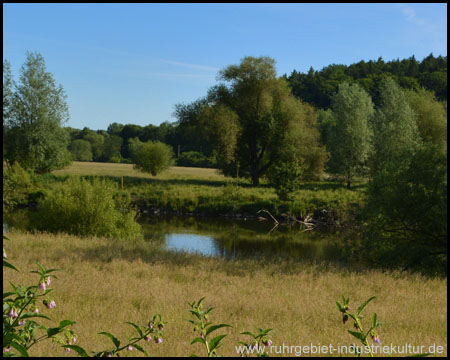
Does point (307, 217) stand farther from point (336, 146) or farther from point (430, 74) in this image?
point (430, 74)

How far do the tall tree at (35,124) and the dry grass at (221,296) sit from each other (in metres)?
33.9

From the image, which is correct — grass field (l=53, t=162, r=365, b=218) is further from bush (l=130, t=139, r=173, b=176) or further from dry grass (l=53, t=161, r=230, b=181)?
bush (l=130, t=139, r=173, b=176)

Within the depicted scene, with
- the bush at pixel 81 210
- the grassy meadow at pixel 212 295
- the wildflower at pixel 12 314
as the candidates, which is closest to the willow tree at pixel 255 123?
the bush at pixel 81 210

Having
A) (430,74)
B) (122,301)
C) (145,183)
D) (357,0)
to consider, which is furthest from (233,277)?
(430,74)

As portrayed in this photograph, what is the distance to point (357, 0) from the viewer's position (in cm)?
326

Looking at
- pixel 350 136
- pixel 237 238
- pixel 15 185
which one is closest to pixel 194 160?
pixel 350 136

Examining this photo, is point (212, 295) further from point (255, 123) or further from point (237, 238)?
point (255, 123)

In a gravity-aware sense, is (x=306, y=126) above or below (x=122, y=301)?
above

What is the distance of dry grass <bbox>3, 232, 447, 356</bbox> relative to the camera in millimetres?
7145

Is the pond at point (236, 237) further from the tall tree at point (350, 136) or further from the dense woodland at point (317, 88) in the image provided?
the dense woodland at point (317, 88)

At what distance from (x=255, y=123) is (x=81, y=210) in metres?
31.6

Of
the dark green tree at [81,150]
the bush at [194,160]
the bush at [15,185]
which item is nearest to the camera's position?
the bush at [15,185]

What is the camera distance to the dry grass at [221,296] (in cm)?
714

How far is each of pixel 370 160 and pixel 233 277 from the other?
3928cm
